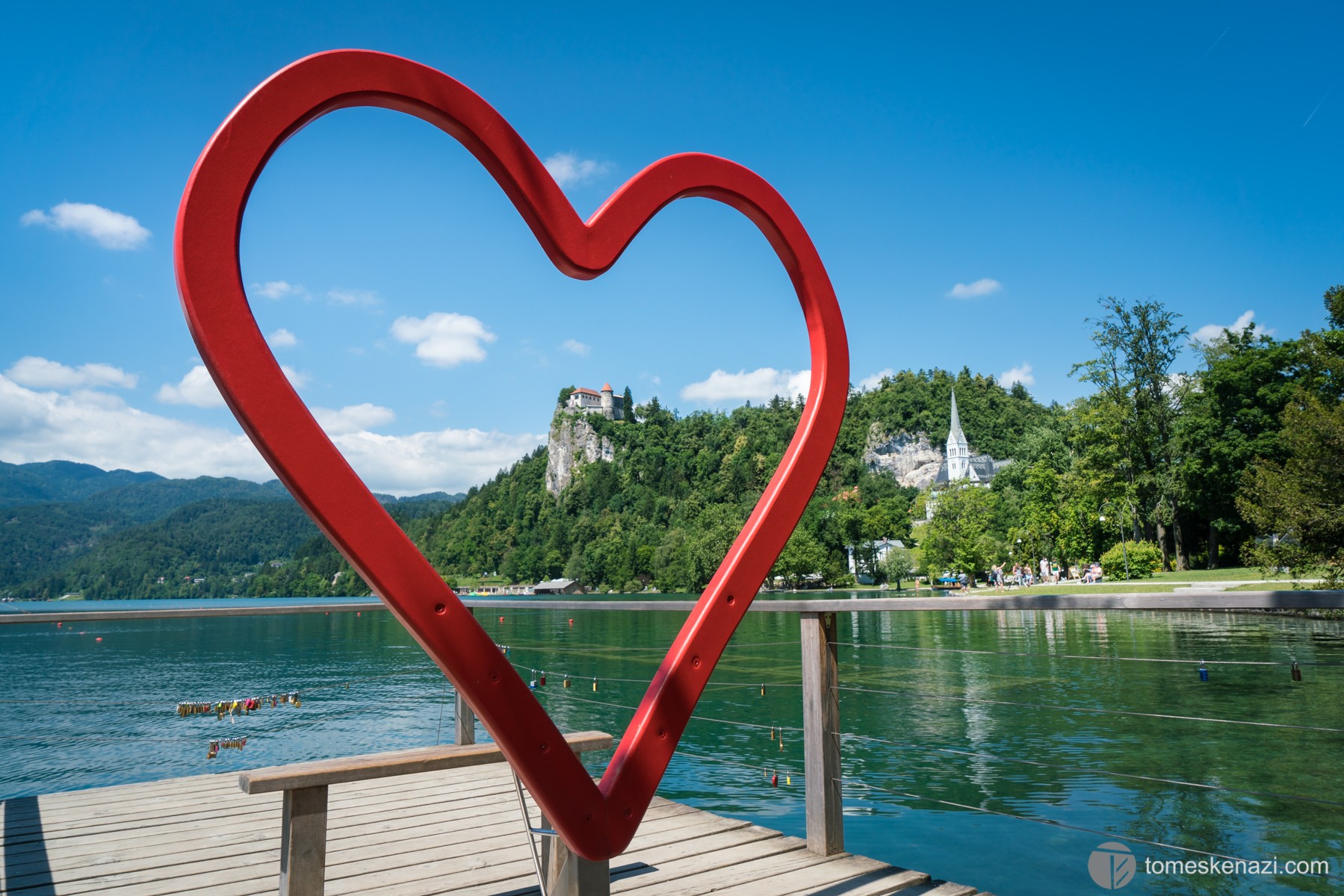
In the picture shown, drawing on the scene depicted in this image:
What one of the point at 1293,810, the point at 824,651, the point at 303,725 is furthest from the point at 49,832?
the point at 303,725

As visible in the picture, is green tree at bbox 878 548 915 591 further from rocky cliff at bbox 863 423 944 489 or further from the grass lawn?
the grass lawn

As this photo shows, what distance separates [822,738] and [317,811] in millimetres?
1498

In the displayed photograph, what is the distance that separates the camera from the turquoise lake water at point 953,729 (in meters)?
5.22

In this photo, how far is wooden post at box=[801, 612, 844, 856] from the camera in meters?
2.51

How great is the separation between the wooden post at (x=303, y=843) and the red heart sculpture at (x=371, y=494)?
511 millimetres

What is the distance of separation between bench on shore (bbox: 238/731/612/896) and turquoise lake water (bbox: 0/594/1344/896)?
2.60ft

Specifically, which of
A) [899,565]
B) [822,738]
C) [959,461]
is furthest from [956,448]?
[822,738]

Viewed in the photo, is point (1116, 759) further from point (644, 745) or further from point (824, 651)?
point (644, 745)

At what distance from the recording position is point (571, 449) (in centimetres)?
10338

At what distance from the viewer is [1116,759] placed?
8.34m

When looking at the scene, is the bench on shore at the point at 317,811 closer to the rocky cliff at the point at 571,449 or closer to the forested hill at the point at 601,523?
the forested hill at the point at 601,523

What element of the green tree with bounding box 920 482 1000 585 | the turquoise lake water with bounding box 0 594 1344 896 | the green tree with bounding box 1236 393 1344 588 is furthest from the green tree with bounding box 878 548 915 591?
the green tree with bounding box 1236 393 1344 588

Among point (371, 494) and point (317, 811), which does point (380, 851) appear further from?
point (371, 494)

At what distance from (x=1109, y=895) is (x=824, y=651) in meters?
3.52
